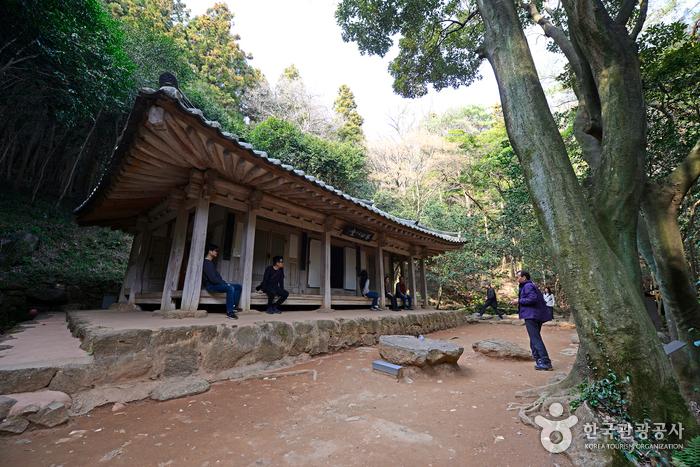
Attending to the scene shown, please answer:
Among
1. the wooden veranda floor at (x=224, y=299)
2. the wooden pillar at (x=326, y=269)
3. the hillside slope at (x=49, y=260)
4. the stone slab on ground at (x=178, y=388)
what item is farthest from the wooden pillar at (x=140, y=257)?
the stone slab on ground at (x=178, y=388)

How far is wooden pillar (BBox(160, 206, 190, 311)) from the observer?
546cm

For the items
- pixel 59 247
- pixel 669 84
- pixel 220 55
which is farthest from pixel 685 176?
pixel 220 55

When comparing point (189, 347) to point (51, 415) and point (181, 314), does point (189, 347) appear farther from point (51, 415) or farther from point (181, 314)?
point (51, 415)

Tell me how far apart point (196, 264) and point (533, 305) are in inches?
234

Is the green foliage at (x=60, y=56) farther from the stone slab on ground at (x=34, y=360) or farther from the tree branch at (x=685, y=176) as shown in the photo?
the tree branch at (x=685, y=176)

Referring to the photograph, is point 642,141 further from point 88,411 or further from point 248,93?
point 248,93

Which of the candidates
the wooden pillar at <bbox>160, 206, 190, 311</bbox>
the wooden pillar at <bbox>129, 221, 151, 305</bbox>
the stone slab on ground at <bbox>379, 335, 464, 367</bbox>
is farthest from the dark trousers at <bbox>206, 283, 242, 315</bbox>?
the wooden pillar at <bbox>129, 221, 151, 305</bbox>

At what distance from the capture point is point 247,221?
6277 millimetres

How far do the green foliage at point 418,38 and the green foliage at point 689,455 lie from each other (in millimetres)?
7299

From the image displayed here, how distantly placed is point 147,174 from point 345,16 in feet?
19.4

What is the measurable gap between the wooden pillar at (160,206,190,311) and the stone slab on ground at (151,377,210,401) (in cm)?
208

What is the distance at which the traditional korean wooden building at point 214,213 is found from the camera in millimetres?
4301

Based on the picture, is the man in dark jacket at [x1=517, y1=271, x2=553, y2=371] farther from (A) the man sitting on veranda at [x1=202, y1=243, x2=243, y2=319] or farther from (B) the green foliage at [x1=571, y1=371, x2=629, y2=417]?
(A) the man sitting on veranda at [x1=202, y1=243, x2=243, y2=319]

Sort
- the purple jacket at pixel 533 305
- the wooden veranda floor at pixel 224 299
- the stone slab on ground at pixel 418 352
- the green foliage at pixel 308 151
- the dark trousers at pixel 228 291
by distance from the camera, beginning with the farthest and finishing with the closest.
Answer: the green foliage at pixel 308 151 < the wooden veranda floor at pixel 224 299 < the dark trousers at pixel 228 291 < the purple jacket at pixel 533 305 < the stone slab on ground at pixel 418 352
